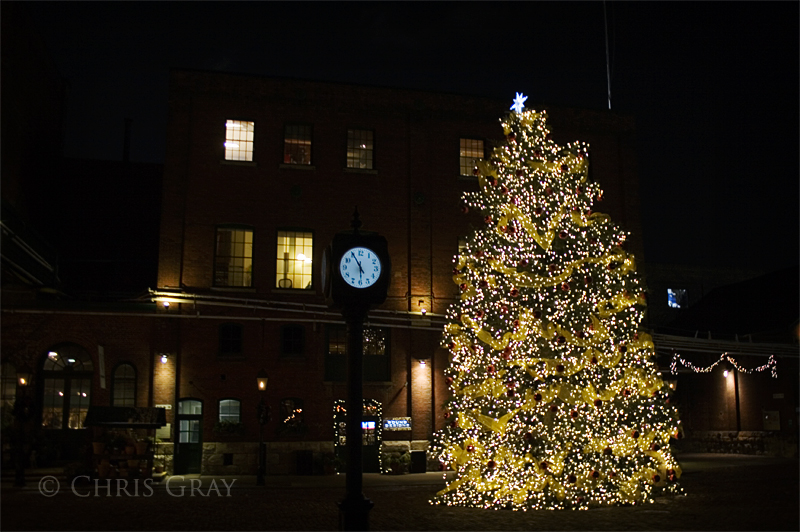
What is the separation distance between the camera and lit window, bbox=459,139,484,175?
2591 centimetres

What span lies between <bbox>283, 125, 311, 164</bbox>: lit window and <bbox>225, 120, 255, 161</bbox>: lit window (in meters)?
1.13

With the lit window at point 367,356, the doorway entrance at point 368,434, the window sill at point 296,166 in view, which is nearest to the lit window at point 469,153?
the window sill at point 296,166

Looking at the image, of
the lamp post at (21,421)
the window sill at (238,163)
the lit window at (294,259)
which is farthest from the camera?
the window sill at (238,163)

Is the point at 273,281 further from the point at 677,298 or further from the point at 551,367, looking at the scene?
the point at 677,298

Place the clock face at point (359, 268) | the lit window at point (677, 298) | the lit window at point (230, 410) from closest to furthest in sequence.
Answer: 1. the clock face at point (359, 268)
2. the lit window at point (230, 410)
3. the lit window at point (677, 298)

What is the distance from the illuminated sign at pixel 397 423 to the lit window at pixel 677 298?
2476 centimetres

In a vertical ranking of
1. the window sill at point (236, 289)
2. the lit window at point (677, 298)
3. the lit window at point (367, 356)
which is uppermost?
the lit window at point (677, 298)

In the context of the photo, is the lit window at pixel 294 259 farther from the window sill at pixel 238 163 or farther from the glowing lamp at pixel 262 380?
the glowing lamp at pixel 262 380

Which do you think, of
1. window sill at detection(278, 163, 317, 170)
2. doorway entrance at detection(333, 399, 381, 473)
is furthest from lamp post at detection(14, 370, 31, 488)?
window sill at detection(278, 163, 317, 170)

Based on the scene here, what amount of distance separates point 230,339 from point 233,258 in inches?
100.0

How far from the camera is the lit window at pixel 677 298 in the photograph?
43031mm

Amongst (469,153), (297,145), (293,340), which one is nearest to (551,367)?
(293,340)

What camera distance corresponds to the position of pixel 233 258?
927 inches

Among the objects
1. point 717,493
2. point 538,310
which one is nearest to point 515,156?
point 538,310
